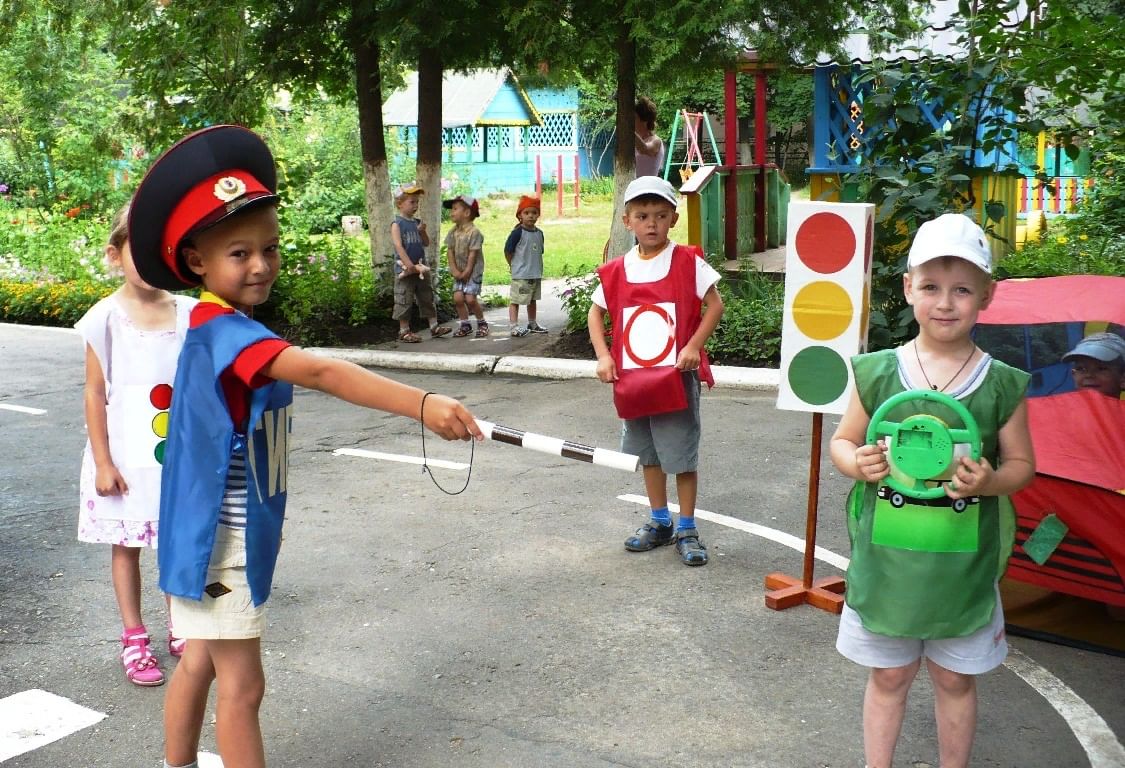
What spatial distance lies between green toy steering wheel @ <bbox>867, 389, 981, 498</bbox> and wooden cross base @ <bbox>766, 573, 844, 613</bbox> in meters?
2.04

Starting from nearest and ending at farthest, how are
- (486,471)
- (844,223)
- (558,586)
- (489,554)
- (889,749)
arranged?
(889,749), (844,223), (558,586), (489,554), (486,471)

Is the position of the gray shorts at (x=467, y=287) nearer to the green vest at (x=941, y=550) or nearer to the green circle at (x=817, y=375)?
Result: the green circle at (x=817, y=375)

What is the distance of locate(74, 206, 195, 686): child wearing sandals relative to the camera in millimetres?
4273

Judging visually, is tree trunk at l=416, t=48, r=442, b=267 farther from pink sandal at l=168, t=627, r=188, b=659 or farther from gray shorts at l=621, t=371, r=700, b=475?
pink sandal at l=168, t=627, r=188, b=659

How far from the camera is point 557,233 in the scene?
24938mm

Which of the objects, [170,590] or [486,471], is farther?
[486,471]

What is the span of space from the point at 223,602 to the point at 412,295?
9.52m

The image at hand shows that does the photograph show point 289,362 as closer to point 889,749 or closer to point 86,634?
point 889,749

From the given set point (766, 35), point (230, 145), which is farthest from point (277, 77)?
point (230, 145)

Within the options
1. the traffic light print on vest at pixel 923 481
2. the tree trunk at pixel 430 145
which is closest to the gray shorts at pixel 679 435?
the traffic light print on vest at pixel 923 481

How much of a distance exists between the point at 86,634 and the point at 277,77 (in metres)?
8.61

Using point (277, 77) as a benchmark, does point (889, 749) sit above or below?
below

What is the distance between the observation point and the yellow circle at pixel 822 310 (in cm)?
481

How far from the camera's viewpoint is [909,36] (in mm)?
10758
